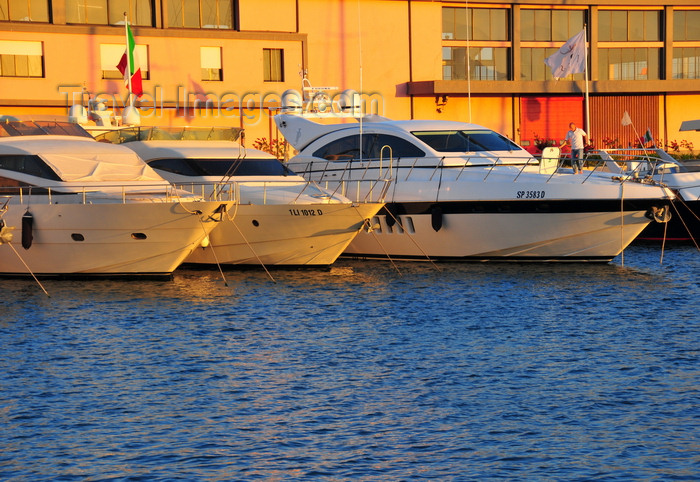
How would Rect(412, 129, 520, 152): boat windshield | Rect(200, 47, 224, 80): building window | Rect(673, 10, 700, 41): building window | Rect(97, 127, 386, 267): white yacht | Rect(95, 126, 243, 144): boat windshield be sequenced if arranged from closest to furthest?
Rect(97, 127, 386, 267): white yacht, Rect(412, 129, 520, 152): boat windshield, Rect(95, 126, 243, 144): boat windshield, Rect(200, 47, 224, 80): building window, Rect(673, 10, 700, 41): building window

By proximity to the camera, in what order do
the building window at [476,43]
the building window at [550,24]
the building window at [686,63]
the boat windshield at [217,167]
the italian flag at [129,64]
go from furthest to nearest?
the building window at [686,63], the building window at [550,24], the building window at [476,43], the italian flag at [129,64], the boat windshield at [217,167]

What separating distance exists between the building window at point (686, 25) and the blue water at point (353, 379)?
3136cm

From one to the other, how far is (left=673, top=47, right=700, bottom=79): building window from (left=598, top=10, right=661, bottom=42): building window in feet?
3.96

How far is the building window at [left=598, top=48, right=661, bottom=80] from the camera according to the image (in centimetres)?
5094

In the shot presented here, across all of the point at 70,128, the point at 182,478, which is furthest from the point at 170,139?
the point at 182,478

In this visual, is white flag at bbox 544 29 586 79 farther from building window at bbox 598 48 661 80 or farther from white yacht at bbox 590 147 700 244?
building window at bbox 598 48 661 80

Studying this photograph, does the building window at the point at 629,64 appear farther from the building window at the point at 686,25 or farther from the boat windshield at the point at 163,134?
the boat windshield at the point at 163,134

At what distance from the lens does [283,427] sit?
41.0 ft

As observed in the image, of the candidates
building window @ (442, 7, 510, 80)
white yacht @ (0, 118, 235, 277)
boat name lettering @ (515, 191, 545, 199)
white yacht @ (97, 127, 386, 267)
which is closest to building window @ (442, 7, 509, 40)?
building window @ (442, 7, 510, 80)

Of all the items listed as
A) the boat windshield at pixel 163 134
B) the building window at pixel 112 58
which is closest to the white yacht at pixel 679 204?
the boat windshield at pixel 163 134

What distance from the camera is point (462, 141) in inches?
1032

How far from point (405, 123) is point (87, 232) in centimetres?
813

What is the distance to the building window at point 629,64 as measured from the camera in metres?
50.9

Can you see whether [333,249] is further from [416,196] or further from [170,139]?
[170,139]
